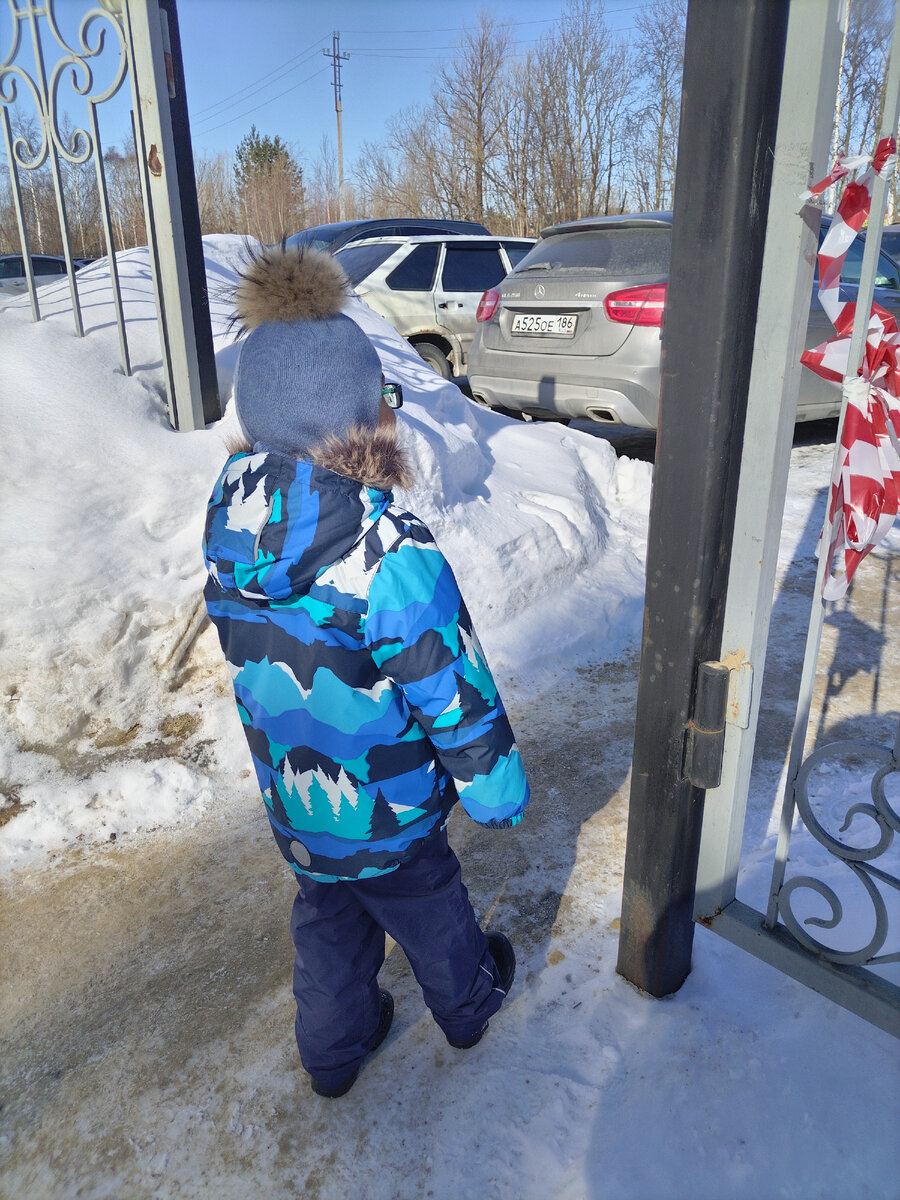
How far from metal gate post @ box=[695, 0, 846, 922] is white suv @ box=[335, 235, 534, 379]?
7.12 metres

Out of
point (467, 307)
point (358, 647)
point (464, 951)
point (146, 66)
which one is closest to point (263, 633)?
point (358, 647)

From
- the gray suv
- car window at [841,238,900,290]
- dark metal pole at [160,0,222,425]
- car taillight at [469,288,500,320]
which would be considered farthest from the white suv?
dark metal pole at [160,0,222,425]

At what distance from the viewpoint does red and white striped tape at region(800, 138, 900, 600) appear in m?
1.31

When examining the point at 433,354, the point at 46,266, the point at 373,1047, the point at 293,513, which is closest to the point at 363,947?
the point at 373,1047

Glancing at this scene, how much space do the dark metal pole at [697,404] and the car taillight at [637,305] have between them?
4082 millimetres

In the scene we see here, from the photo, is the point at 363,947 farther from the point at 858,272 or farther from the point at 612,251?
the point at 858,272

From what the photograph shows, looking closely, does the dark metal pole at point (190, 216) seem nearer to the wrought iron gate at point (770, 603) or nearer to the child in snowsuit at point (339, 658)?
the child in snowsuit at point (339, 658)

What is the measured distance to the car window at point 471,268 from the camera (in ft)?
27.2

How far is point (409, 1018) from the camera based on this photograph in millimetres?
1835

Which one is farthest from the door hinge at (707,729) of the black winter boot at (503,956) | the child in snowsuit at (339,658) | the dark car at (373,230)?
the dark car at (373,230)

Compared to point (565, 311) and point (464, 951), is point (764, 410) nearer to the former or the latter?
point (464, 951)

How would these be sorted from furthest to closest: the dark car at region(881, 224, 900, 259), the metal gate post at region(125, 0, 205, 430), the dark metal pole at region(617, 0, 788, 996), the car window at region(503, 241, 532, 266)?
the car window at region(503, 241, 532, 266) → the dark car at region(881, 224, 900, 259) → the metal gate post at region(125, 0, 205, 430) → the dark metal pole at region(617, 0, 788, 996)

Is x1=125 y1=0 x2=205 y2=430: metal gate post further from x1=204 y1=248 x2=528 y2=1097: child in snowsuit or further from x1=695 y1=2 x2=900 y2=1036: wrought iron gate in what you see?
x1=695 y1=2 x2=900 y2=1036: wrought iron gate

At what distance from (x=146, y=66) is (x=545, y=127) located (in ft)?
70.1
